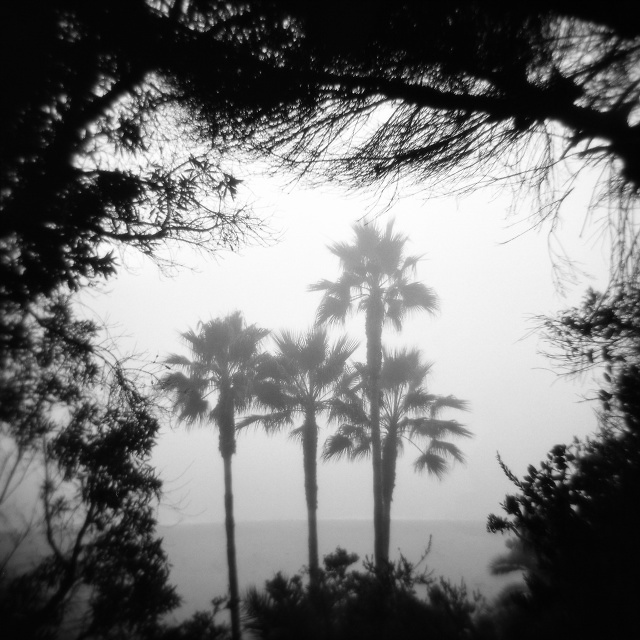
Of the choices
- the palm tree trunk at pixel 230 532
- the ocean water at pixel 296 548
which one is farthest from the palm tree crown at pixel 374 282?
the ocean water at pixel 296 548

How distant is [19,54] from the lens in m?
3.15

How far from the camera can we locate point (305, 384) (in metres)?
10.4

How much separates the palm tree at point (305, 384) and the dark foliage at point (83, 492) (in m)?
5.23

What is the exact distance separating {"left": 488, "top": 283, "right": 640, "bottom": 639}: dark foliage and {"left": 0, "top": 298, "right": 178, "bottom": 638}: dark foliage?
4419 millimetres

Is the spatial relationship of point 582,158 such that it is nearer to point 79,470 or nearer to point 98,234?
point 98,234

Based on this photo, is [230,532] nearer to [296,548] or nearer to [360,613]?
[360,613]

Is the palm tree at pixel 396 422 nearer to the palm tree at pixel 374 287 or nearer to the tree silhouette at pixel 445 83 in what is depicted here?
the palm tree at pixel 374 287

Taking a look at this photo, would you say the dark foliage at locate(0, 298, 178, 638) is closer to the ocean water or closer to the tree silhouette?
the tree silhouette

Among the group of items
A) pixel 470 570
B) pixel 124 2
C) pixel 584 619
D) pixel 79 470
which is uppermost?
pixel 124 2

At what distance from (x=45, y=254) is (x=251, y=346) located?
7064 mm

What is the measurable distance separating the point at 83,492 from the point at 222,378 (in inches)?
216

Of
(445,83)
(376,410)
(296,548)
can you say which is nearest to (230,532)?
(376,410)

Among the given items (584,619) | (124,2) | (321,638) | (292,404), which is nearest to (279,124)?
(124,2)

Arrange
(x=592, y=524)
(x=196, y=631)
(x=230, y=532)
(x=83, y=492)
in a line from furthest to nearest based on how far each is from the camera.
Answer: (x=230, y=532)
(x=83, y=492)
(x=196, y=631)
(x=592, y=524)
